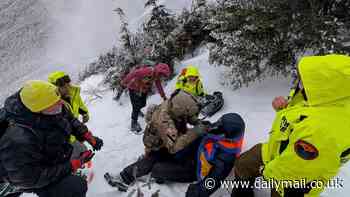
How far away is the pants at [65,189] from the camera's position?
2.97m

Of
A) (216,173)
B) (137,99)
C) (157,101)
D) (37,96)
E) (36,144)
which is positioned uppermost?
(37,96)

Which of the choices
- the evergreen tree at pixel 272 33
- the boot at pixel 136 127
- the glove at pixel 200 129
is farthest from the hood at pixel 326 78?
the boot at pixel 136 127

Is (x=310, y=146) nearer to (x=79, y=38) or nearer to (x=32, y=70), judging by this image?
(x=32, y=70)

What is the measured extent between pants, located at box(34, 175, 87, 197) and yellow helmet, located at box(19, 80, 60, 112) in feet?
2.62

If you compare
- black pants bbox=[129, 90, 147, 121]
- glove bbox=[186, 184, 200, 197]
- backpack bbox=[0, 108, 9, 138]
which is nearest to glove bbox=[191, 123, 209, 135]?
glove bbox=[186, 184, 200, 197]

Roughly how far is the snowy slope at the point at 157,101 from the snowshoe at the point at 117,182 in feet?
0.20

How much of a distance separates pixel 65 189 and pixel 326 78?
2507 mm

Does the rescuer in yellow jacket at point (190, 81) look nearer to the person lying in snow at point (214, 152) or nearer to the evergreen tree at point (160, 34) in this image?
the person lying in snow at point (214, 152)

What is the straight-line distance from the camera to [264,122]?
409cm

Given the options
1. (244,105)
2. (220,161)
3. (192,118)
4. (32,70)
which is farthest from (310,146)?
(32,70)

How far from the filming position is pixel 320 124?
73.5 inches

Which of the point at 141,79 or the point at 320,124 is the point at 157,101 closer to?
the point at 141,79

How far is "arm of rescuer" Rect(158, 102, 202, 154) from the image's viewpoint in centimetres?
319

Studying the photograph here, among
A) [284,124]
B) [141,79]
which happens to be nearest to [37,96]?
[284,124]
